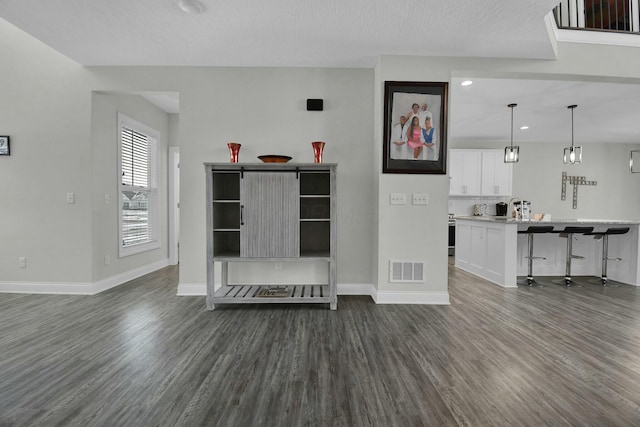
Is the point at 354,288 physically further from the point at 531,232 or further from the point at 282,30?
the point at 282,30

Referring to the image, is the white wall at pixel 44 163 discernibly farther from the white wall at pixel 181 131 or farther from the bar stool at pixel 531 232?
the bar stool at pixel 531 232

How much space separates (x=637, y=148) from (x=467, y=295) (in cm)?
A: 808

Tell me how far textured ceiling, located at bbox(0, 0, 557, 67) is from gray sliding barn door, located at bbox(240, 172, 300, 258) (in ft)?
4.40

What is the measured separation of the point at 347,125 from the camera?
3.66 metres

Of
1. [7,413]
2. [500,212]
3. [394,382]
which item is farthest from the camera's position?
[500,212]

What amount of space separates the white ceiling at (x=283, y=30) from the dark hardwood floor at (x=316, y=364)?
8.94 feet

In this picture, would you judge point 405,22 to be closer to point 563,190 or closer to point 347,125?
point 347,125

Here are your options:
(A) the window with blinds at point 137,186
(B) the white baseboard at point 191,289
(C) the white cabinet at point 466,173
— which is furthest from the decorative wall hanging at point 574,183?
(A) the window with blinds at point 137,186

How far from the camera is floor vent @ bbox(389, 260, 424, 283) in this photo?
340cm

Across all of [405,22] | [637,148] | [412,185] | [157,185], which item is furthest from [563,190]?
[157,185]

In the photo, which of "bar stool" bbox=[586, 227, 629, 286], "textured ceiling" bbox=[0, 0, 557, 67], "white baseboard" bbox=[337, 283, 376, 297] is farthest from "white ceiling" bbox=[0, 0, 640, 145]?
"white baseboard" bbox=[337, 283, 376, 297]

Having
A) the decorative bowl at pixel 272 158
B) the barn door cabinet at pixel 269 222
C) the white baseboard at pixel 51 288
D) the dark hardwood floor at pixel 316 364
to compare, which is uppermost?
the decorative bowl at pixel 272 158

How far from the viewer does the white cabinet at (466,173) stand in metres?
7.36

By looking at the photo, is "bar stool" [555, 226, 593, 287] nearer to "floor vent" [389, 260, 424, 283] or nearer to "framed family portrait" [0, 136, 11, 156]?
"floor vent" [389, 260, 424, 283]
